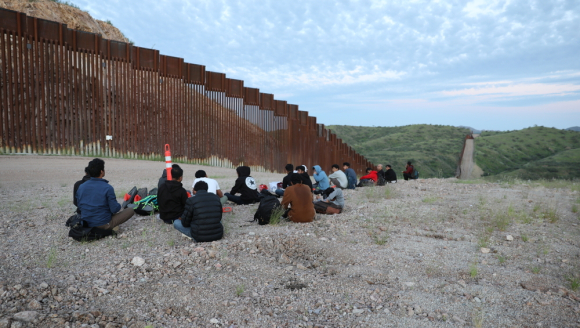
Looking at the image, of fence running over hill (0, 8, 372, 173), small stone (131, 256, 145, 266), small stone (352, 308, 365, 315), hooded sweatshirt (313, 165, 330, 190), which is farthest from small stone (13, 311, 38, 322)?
fence running over hill (0, 8, 372, 173)

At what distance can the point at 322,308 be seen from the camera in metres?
4.20

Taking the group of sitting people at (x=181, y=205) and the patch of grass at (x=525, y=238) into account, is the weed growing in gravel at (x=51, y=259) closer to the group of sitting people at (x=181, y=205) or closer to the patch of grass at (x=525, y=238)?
the group of sitting people at (x=181, y=205)

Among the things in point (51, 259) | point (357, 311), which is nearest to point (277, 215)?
point (357, 311)

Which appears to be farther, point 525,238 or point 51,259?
point 525,238

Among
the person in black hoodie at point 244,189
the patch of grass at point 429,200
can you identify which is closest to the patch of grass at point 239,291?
the person in black hoodie at point 244,189

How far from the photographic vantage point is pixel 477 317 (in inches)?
154

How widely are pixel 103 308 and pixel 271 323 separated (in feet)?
6.00

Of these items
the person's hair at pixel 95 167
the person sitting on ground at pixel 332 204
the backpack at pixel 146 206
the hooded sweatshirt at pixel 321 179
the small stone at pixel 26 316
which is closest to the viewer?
the small stone at pixel 26 316

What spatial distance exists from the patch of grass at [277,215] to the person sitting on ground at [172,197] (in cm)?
183

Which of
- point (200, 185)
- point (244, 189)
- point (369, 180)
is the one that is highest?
point (200, 185)

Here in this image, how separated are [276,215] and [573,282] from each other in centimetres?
498

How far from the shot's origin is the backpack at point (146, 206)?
7961mm

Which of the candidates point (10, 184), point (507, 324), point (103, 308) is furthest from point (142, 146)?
point (507, 324)

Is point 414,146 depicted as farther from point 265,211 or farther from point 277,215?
point 265,211
